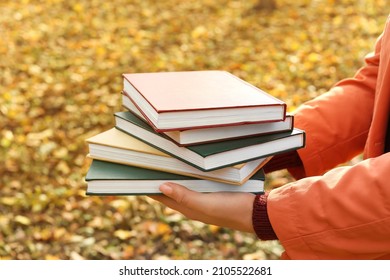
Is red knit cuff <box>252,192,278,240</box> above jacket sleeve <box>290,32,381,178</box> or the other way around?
the other way around

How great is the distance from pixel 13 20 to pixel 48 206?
4007mm

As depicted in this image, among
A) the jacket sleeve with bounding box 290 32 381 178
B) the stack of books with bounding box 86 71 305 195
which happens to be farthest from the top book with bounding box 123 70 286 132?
the jacket sleeve with bounding box 290 32 381 178

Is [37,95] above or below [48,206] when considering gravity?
above

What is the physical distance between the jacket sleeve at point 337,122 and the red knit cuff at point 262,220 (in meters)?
0.37

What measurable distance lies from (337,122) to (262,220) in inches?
20.6

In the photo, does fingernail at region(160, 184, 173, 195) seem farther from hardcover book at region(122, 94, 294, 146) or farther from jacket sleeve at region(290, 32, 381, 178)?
jacket sleeve at region(290, 32, 381, 178)

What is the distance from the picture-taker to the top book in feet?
4.77

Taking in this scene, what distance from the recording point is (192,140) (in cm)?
150

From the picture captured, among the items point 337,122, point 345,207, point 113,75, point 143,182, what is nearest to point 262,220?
point 345,207

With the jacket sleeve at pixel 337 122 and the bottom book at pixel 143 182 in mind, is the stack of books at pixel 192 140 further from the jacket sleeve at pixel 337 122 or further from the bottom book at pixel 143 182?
the jacket sleeve at pixel 337 122

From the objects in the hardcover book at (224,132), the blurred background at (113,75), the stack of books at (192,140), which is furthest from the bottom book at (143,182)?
the blurred background at (113,75)

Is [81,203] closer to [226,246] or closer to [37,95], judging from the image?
[226,246]

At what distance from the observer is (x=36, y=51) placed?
6125 millimetres
